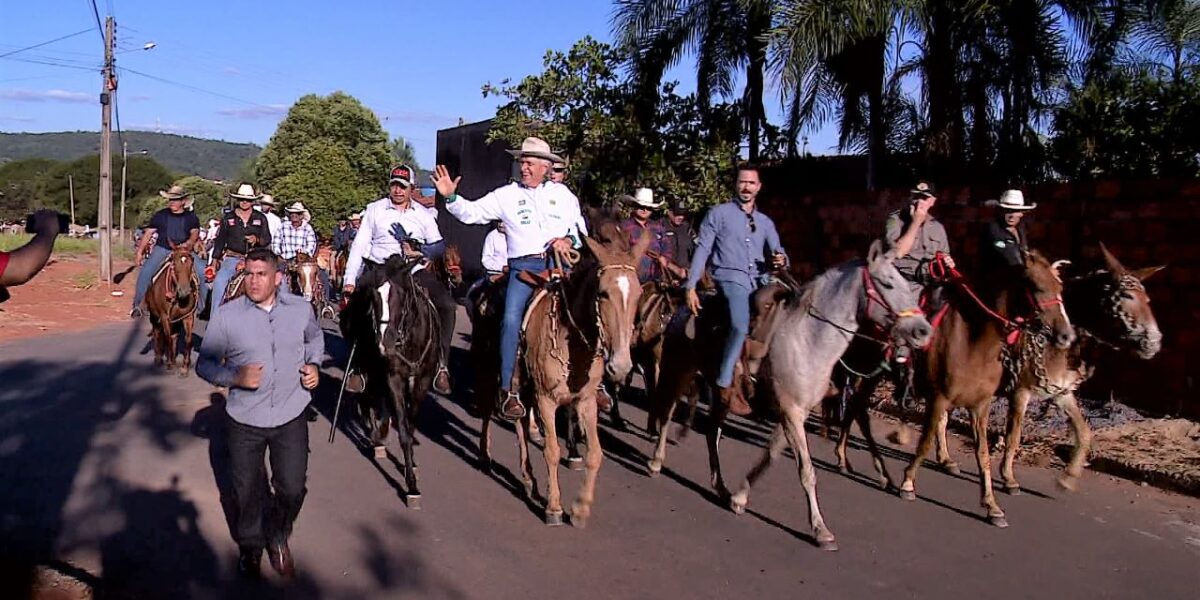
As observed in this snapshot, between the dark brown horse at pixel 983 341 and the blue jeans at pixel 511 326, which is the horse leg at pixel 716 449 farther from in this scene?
the blue jeans at pixel 511 326

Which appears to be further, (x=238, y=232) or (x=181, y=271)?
(x=181, y=271)

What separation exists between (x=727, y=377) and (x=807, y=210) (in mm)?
8682

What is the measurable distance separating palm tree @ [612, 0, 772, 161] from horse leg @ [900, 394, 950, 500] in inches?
428

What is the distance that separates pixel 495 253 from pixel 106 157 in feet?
83.5

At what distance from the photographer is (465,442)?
10438mm

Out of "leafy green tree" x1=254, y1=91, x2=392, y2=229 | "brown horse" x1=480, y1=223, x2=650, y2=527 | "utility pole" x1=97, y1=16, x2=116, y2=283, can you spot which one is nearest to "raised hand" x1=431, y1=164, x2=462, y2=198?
"brown horse" x1=480, y1=223, x2=650, y2=527

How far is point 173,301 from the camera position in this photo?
46.6 feet

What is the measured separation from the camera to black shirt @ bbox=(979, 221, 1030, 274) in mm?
8336

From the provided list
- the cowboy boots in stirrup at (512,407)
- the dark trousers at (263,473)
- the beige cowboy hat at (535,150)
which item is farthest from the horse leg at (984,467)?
the dark trousers at (263,473)

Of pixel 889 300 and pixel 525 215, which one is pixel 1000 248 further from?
pixel 525 215

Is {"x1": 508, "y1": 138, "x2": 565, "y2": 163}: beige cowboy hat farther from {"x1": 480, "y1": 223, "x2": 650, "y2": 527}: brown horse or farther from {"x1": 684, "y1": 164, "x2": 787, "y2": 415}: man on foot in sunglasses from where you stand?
{"x1": 684, "y1": 164, "x2": 787, "y2": 415}: man on foot in sunglasses

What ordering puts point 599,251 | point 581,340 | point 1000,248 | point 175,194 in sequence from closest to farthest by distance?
point 599,251 → point 581,340 → point 1000,248 → point 175,194

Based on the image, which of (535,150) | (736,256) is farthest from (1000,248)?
(535,150)

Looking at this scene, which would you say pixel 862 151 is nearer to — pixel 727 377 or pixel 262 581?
pixel 727 377
